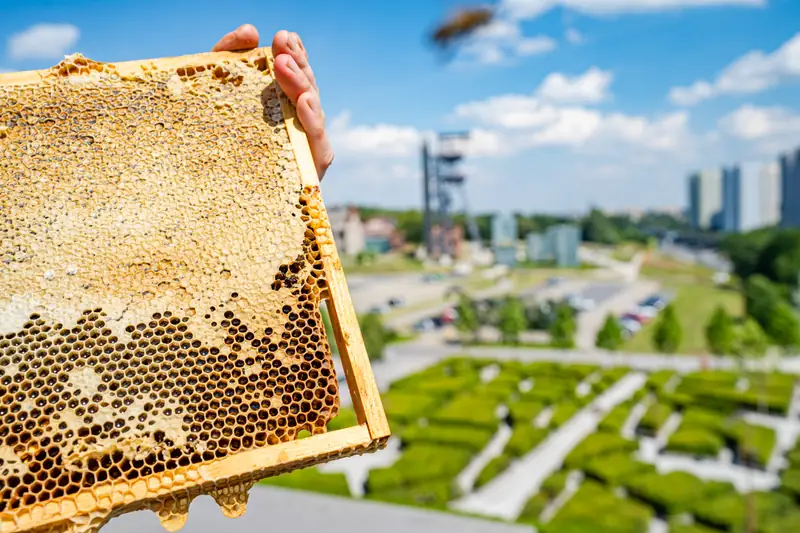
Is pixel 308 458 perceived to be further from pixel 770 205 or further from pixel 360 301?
pixel 770 205

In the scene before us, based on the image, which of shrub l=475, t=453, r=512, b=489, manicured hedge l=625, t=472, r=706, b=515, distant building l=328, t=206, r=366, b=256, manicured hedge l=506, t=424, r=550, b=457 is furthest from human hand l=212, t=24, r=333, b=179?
distant building l=328, t=206, r=366, b=256

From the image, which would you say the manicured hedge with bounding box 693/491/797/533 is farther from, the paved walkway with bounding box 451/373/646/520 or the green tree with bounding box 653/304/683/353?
the green tree with bounding box 653/304/683/353

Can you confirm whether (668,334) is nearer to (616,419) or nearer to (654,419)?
(654,419)

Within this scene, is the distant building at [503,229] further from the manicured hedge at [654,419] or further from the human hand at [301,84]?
the human hand at [301,84]

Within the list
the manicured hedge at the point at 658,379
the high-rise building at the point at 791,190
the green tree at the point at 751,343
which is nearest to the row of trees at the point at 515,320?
the manicured hedge at the point at 658,379

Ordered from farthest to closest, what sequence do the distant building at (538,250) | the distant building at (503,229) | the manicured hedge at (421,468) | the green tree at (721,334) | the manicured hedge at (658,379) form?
1. the distant building at (538,250)
2. the distant building at (503,229)
3. the green tree at (721,334)
4. the manicured hedge at (658,379)
5. the manicured hedge at (421,468)

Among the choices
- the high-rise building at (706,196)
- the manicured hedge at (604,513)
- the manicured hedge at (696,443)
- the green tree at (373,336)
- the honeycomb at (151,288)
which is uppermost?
the honeycomb at (151,288)
